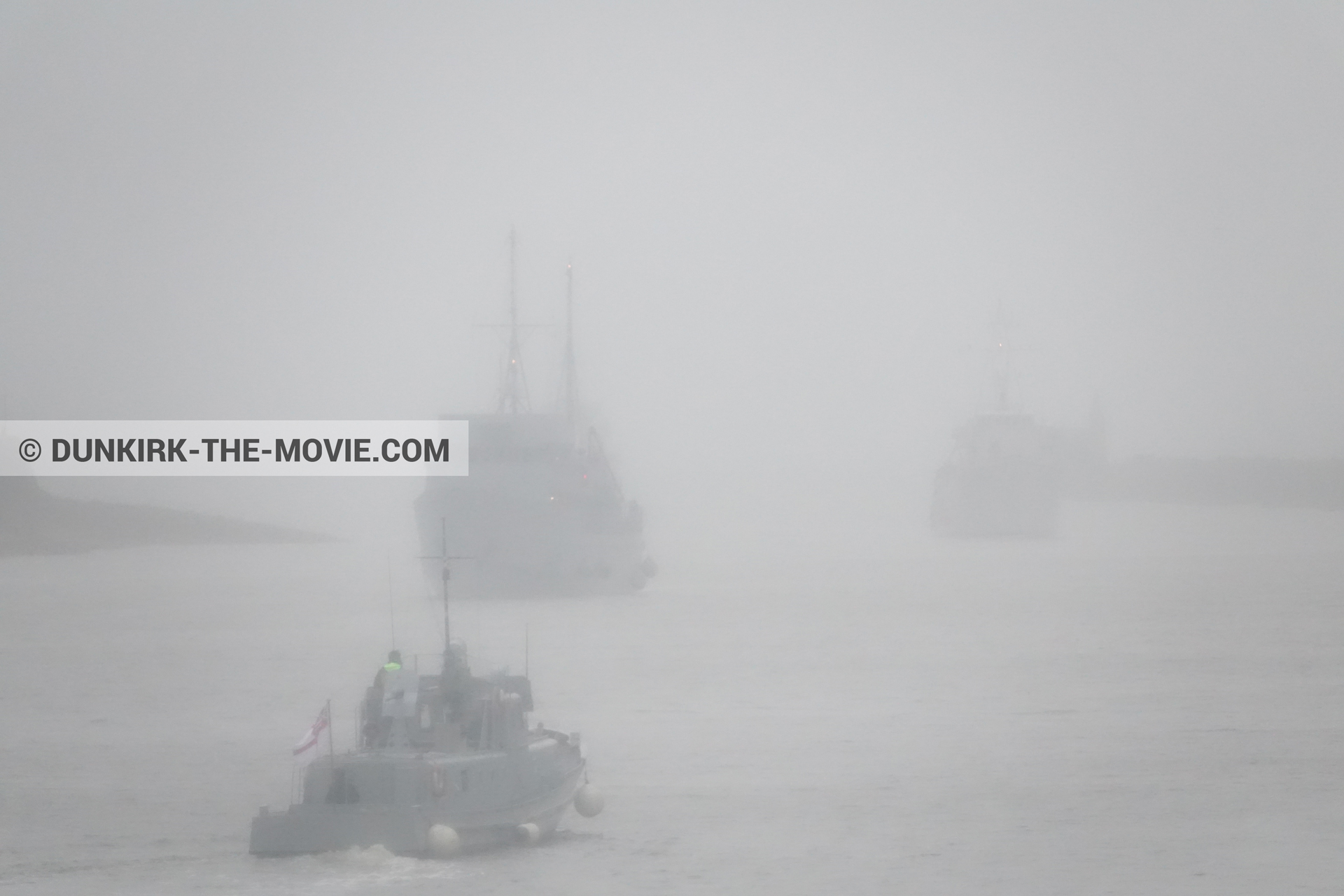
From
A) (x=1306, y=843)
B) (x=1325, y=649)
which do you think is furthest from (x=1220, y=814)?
(x=1325, y=649)

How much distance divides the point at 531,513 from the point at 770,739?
3178cm

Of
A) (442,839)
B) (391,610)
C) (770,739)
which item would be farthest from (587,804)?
(391,610)

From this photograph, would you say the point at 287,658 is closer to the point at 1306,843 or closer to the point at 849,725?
the point at 849,725

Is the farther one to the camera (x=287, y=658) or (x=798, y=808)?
(x=287, y=658)

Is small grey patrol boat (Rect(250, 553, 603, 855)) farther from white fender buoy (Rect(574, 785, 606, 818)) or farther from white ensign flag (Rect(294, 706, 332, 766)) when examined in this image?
white fender buoy (Rect(574, 785, 606, 818))

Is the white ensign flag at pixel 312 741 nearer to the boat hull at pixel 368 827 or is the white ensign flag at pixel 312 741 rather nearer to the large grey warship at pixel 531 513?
the boat hull at pixel 368 827

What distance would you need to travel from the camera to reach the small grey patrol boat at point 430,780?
18938 mm

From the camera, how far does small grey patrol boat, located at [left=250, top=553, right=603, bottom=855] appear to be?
18938 mm

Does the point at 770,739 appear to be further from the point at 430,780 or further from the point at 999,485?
the point at 999,485

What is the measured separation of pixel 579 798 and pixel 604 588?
142ft

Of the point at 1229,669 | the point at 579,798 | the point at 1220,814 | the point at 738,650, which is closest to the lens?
the point at 579,798

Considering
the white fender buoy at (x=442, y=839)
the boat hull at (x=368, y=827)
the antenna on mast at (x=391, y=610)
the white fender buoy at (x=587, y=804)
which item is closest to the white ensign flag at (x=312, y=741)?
the boat hull at (x=368, y=827)

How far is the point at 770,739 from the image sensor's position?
1208 inches

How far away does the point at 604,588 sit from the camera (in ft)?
212
